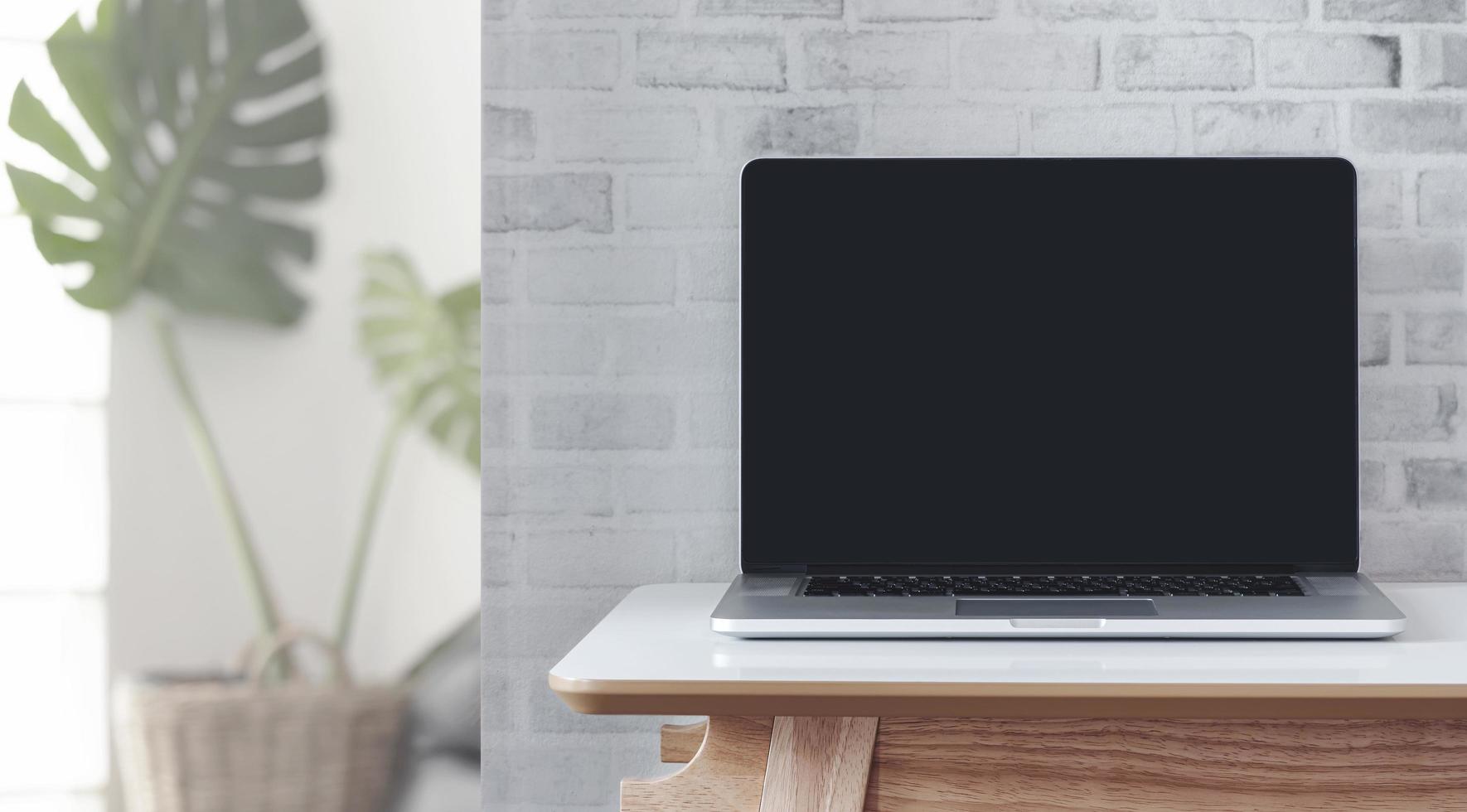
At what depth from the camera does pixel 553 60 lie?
119cm

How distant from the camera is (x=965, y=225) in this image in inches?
39.7

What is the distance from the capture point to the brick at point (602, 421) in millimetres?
1191

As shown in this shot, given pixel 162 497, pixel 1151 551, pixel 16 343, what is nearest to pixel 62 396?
pixel 16 343

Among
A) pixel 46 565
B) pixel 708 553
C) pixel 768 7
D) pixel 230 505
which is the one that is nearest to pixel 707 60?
pixel 768 7

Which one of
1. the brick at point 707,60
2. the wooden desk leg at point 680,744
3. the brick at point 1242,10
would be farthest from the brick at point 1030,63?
the wooden desk leg at point 680,744

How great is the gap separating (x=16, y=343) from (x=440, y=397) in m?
0.74

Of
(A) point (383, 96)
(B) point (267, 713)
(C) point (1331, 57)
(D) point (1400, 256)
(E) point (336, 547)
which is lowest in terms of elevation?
(B) point (267, 713)

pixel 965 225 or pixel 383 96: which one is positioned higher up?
pixel 383 96

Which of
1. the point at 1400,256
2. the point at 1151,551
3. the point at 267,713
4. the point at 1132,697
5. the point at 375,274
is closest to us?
the point at 1132,697

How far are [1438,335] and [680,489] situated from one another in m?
0.84

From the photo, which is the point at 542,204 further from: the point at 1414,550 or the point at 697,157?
the point at 1414,550

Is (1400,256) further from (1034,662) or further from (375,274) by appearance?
(375,274)

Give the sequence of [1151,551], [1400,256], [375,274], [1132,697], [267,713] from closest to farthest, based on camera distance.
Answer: [1132,697] < [1151,551] < [1400,256] < [267,713] < [375,274]

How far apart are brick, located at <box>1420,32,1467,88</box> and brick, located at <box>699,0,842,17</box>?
0.64 meters
